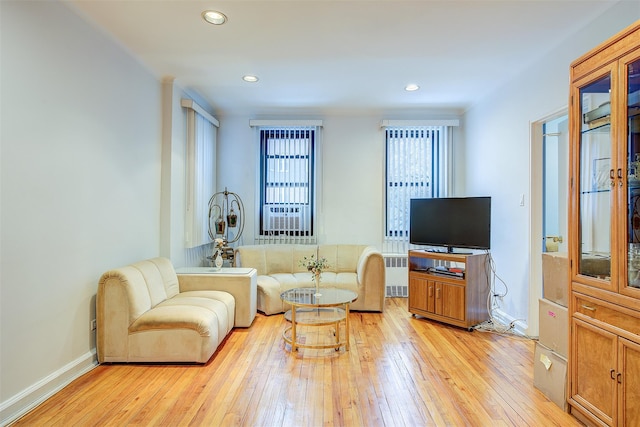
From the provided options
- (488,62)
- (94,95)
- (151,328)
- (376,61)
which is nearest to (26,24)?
(94,95)

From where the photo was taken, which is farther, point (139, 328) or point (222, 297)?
point (222, 297)

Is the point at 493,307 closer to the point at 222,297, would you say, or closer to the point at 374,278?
the point at 374,278

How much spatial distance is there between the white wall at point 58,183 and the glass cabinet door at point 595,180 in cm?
345

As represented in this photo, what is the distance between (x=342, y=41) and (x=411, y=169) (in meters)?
2.61

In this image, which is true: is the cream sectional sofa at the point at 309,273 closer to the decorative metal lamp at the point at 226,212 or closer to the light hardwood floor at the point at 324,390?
the decorative metal lamp at the point at 226,212

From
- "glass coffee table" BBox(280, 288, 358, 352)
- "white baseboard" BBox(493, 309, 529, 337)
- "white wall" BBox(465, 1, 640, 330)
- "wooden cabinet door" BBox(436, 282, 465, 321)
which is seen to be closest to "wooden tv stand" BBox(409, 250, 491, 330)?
"wooden cabinet door" BBox(436, 282, 465, 321)

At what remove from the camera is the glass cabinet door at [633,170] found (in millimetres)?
1837

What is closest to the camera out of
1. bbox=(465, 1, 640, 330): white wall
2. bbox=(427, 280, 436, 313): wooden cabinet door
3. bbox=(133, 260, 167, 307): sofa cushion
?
bbox=(465, 1, 640, 330): white wall

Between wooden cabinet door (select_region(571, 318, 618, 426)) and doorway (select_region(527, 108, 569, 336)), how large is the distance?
142 centimetres

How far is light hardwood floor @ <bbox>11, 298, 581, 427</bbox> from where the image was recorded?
214 cm

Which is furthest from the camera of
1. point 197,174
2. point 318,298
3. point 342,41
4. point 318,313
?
point 197,174

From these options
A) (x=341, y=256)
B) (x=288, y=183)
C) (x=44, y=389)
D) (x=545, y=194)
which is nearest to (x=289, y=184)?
(x=288, y=183)

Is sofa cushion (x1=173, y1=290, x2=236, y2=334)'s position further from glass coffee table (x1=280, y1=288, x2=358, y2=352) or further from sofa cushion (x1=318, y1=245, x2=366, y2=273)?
sofa cushion (x1=318, y1=245, x2=366, y2=273)

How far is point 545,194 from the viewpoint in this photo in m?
3.63
